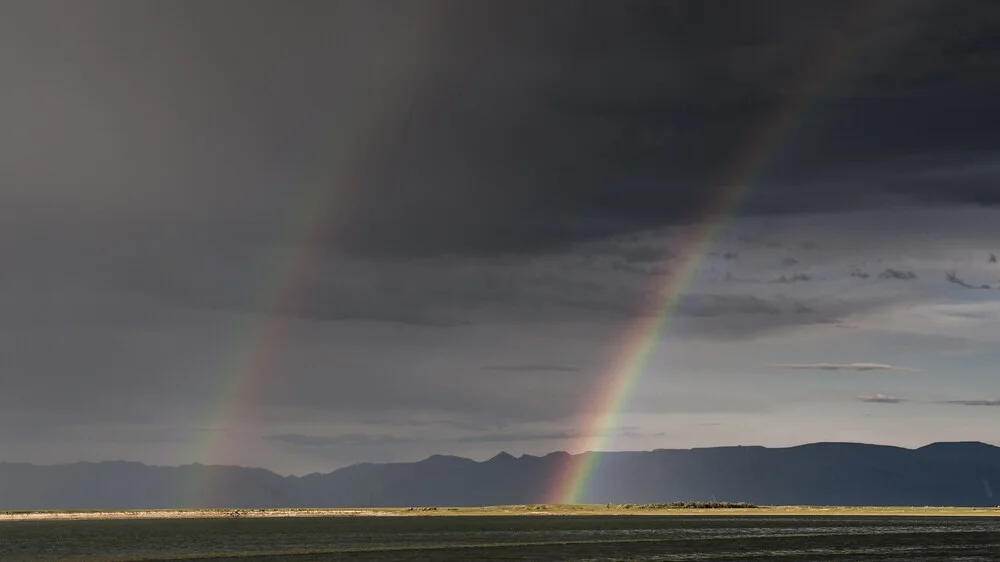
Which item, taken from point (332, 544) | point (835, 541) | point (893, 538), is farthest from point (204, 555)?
→ point (893, 538)

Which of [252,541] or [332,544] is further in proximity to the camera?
[252,541]

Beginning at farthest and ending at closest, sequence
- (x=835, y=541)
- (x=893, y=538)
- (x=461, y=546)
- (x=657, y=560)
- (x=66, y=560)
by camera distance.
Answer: (x=893, y=538) → (x=835, y=541) → (x=461, y=546) → (x=66, y=560) → (x=657, y=560)

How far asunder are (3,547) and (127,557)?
164 ft

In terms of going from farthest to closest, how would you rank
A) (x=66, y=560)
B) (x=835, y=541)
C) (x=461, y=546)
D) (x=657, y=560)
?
(x=835, y=541)
(x=461, y=546)
(x=66, y=560)
(x=657, y=560)

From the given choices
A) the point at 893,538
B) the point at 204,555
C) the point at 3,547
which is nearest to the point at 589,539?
the point at 893,538

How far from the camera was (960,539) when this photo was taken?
162m

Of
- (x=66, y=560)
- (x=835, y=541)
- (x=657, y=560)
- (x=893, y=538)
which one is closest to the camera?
(x=657, y=560)

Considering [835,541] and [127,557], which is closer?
[127,557]

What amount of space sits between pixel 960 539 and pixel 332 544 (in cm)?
9475

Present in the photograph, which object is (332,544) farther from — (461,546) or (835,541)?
(835,541)

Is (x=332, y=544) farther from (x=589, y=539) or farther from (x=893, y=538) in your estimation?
(x=893, y=538)

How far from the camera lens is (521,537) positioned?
566 ft

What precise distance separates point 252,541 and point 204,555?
4251 centimetres

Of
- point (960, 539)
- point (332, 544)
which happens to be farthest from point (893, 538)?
point (332, 544)
